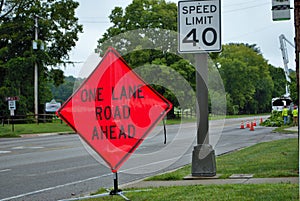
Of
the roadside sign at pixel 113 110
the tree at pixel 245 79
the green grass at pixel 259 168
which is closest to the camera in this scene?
the roadside sign at pixel 113 110

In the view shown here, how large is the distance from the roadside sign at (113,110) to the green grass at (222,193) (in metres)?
0.80

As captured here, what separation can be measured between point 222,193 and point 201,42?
344 cm

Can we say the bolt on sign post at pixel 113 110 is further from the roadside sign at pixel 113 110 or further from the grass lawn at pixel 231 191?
the grass lawn at pixel 231 191

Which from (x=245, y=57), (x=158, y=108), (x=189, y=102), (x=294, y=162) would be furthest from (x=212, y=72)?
(x=245, y=57)

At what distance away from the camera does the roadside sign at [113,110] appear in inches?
324

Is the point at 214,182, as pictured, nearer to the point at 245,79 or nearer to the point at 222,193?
the point at 222,193

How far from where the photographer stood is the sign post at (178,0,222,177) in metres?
10.4

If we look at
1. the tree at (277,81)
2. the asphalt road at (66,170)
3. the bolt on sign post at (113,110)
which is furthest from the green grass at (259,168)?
the tree at (277,81)

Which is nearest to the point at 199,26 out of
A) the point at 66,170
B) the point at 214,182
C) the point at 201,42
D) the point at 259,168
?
the point at 201,42

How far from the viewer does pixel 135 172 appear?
13258 millimetres

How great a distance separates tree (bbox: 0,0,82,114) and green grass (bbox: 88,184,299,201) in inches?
1608

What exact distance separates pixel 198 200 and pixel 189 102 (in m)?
3.38

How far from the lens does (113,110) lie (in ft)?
27.1

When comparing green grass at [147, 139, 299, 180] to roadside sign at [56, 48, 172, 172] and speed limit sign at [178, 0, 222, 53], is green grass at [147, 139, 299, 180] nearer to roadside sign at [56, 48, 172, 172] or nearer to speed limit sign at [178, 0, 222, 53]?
speed limit sign at [178, 0, 222, 53]
